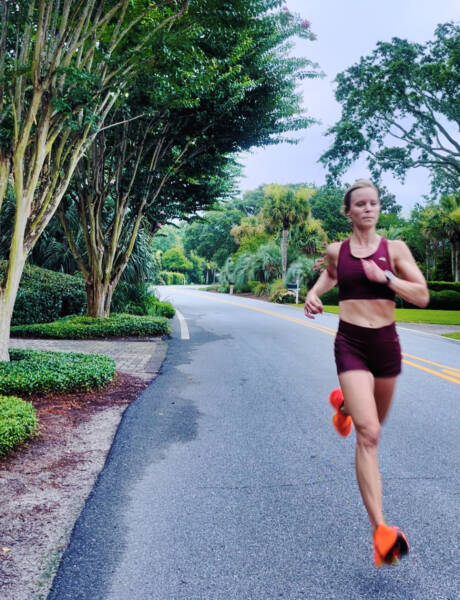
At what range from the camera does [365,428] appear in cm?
244

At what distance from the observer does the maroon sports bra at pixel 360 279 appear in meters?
2.41

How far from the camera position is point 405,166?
25812mm

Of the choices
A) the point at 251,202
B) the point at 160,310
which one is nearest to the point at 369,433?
the point at 160,310

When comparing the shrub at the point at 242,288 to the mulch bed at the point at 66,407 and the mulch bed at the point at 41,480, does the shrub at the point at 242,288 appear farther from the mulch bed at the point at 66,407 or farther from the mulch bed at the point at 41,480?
the mulch bed at the point at 41,480

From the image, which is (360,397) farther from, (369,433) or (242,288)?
(242,288)

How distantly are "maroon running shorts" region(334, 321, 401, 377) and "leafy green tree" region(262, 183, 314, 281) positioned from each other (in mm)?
35999

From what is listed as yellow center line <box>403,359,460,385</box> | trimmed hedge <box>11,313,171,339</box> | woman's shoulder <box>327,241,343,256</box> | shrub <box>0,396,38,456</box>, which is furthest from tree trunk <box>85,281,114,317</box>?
woman's shoulder <box>327,241,343,256</box>

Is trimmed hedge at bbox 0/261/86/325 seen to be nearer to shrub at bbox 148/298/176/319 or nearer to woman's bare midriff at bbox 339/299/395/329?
shrub at bbox 148/298/176/319

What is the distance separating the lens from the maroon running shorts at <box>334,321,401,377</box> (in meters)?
2.50

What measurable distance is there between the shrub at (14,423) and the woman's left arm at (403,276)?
133 inches

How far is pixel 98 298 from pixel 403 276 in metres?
12.1

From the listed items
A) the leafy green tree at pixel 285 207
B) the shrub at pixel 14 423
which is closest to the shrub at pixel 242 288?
the leafy green tree at pixel 285 207

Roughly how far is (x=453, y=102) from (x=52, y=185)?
814 inches

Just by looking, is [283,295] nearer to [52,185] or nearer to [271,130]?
[271,130]
